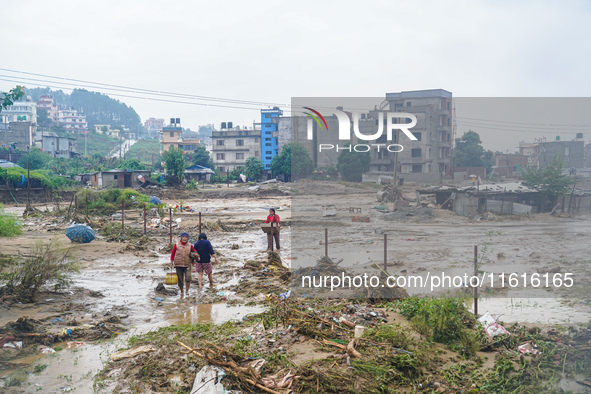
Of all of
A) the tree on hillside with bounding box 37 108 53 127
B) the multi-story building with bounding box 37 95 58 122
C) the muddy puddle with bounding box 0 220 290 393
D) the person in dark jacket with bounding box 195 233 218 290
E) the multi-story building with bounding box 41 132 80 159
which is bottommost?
the muddy puddle with bounding box 0 220 290 393

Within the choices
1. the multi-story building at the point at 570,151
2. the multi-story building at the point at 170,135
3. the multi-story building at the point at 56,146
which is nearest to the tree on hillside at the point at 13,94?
the multi-story building at the point at 570,151

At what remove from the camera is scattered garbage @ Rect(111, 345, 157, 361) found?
6377mm

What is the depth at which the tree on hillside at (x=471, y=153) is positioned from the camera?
165 ft

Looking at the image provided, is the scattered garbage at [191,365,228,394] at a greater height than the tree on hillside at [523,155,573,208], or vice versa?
the tree on hillside at [523,155,573,208]

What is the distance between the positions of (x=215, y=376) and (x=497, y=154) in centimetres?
5226

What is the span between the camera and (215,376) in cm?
514

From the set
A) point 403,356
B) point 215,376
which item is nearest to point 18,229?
point 215,376

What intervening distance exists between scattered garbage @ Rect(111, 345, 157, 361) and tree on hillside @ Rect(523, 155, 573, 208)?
79.8 ft

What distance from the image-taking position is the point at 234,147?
70250 mm

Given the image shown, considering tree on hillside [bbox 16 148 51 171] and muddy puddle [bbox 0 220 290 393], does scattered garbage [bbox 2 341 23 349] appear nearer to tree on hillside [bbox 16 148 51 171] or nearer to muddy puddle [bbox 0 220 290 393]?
muddy puddle [bbox 0 220 290 393]

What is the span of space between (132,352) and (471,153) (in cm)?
4970

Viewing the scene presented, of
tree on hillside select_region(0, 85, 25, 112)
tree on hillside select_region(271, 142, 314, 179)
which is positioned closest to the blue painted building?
tree on hillside select_region(271, 142, 314, 179)

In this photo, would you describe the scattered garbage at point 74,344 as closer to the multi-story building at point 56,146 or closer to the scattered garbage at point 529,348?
the scattered garbage at point 529,348

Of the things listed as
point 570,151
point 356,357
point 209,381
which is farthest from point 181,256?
point 570,151
